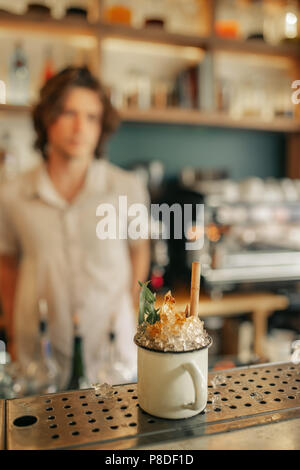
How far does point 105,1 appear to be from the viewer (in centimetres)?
266

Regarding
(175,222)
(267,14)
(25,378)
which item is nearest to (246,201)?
(175,222)

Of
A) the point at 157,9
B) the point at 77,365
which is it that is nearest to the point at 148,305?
the point at 77,365

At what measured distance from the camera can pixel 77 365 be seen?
1.36 metres

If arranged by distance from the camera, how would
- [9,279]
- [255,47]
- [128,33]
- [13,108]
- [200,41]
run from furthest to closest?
[255,47], [200,41], [128,33], [13,108], [9,279]

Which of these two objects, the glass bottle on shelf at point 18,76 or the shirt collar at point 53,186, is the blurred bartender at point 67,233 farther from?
the glass bottle on shelf at point 18,76

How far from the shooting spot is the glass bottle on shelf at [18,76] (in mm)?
2533

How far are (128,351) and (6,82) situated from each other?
1.73 m

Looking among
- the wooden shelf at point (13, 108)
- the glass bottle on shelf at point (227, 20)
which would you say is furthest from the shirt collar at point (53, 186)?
the glass bottle on shelf at point (227, 20)

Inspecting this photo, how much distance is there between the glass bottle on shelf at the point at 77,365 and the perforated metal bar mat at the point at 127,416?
0.51 metres

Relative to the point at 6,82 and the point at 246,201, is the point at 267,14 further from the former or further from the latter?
the point at 6,82

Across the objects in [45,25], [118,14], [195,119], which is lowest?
[195,119]

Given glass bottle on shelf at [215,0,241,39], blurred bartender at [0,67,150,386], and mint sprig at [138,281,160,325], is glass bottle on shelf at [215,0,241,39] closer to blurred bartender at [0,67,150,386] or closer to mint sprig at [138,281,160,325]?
blurred bartender at [0,67,150,386]

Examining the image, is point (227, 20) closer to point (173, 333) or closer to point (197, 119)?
point (197, 119)

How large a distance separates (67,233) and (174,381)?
1183mm
